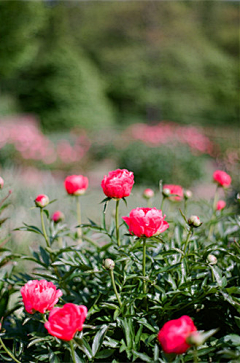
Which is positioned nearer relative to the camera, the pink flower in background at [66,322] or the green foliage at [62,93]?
the pink flower in background at [66,322]

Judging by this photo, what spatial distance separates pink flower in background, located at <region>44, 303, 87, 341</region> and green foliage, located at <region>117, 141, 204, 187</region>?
14.4 feet

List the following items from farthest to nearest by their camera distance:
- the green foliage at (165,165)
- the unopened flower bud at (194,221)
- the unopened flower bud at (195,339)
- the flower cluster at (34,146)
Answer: the flower cluster at (34,146) → the green foliage at (165,165) → the unopened flower bud at (194,221) → the unopened flower bud at (195,339)

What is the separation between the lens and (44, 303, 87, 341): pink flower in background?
2.05ft

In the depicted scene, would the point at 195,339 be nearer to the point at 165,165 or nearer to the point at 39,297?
the point at 39,297

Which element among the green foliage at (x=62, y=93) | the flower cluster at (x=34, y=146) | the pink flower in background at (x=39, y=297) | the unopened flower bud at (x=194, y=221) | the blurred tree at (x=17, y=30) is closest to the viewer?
the pink flower in background at (x=39, y=297)

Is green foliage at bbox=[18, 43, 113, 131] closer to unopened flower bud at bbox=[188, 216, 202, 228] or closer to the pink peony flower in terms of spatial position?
unopened flower bud at bbox=[188, 216, 202, 228]

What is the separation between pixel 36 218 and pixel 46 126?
7.49 meters

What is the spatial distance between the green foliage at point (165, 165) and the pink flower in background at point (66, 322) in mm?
4396

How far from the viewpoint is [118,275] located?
946mm

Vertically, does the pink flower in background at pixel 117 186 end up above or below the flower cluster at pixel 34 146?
above

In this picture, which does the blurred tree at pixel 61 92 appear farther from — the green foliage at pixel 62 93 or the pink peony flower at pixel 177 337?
the pink peony flower at pixel 177 337

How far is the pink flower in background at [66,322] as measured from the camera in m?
0.62

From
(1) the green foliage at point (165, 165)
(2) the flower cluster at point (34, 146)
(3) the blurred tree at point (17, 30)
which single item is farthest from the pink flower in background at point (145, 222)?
(3) the blurred tree at point (17, 30)

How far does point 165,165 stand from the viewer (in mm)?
Result: 5207
